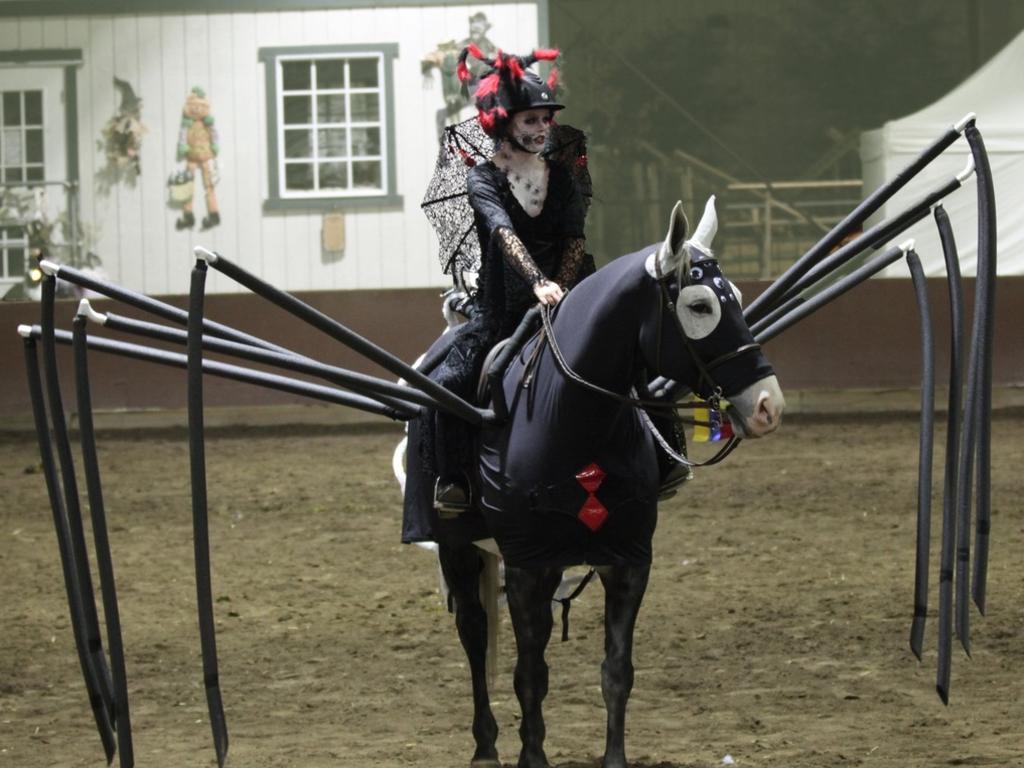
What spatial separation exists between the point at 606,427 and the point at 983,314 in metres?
1.19

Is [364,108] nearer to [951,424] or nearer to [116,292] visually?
[116,292]

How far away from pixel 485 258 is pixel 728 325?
1.04 metres

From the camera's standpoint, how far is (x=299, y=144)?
18.3 meters

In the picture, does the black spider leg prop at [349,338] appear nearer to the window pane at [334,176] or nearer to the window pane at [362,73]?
the window pane at [334,176]

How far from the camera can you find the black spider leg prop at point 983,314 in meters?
4.86

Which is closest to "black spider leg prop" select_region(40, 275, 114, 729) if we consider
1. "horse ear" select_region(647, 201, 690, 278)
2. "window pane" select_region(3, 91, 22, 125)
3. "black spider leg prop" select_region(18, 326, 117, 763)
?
"black spider leg prop" select_region(18, 326, 117, 763)

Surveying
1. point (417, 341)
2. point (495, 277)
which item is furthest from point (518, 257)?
point (417, 341)

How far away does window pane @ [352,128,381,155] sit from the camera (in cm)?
1822

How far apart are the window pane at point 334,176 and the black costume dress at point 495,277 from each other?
13.2 meters

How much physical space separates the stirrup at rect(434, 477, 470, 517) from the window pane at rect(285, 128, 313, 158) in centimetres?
1348

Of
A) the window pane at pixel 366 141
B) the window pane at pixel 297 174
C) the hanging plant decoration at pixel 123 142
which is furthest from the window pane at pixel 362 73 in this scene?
the hanging plant decoration at pixel 123 142

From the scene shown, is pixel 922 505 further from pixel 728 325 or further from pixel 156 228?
pixel 156 228

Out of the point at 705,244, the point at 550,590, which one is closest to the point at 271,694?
the point at 550,590

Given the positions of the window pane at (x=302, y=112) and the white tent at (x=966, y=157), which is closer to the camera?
the white tent at (x=966, y=157)
